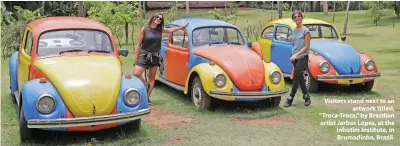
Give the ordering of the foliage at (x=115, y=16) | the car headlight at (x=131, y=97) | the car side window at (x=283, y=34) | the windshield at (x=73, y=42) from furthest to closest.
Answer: the foliage at (x=115, y=16) < the car side window at (x=283, y=34) < the windshield at (x=73, y=42) < the car headlight at (x=131, y=97)

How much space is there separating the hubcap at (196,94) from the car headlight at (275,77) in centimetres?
117

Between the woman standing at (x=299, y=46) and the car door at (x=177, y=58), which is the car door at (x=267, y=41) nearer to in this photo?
the car door at (x=177, y=58)

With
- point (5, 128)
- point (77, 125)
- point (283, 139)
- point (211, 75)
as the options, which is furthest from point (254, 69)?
point (5, 128)

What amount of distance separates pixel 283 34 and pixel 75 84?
242 inches

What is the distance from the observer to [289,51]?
10516 millimetres

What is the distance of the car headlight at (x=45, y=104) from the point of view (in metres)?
5.72

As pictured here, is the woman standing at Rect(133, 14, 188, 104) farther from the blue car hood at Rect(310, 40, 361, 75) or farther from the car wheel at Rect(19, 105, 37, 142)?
the blue car hood at Rect(310, 40, 361, 75)

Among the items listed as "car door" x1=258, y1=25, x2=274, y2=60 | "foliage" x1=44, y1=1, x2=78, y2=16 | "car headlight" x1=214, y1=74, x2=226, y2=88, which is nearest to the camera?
"car headlight" x1=214, y1=74, x2=226, y2=88

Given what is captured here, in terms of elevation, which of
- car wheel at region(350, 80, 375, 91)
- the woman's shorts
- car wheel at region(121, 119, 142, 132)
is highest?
the woman's shorts

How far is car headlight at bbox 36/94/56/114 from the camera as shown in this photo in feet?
18.8

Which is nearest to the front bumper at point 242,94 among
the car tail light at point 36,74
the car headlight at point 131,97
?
the car headlight at point 131,97

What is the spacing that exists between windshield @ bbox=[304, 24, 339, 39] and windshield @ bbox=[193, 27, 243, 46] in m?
2.39

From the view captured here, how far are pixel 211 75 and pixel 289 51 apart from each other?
3260 mm

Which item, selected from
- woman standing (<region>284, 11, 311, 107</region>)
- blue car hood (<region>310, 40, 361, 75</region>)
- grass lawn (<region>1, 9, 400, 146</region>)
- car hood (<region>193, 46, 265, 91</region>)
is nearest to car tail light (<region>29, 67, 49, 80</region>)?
grass lawn (<region>1, 9, 400, 146</region>)
